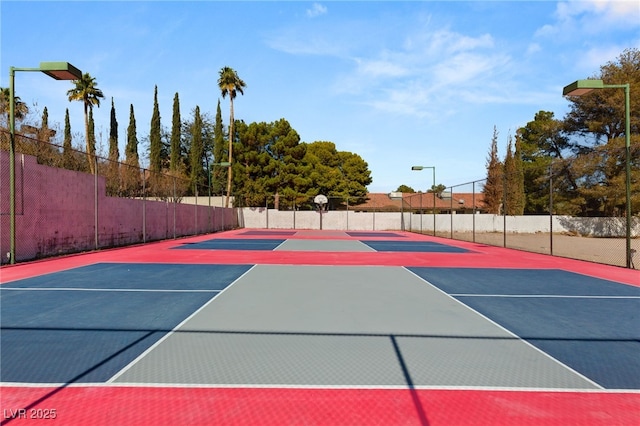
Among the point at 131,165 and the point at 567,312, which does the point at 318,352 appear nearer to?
the point at 567,312

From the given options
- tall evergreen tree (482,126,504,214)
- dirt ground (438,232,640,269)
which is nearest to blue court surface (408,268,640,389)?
dirt ground (438,232,640,269)

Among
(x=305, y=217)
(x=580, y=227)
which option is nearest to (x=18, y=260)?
(x=305, y=217)

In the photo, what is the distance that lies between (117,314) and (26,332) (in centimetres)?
115

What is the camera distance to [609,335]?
203 inches

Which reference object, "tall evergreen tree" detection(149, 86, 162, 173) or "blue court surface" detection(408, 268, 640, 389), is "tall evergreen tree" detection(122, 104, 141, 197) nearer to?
"tall evergreen tree" detection(149, 86, 162, 173)

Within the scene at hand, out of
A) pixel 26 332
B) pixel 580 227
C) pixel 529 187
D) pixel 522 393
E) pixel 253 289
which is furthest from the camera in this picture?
pixel 529 187

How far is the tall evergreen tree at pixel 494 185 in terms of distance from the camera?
4719 centimetres

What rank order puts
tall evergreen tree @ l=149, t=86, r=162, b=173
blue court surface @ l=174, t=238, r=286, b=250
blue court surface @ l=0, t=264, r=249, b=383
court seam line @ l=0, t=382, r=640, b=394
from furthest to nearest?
1. tall evergreen tree @ l=149, t=86, r=162, b=173
2. blue court surface @ l=174, t=238, r=286, b=250
3. blue court surface @ l=0, t=264, r=249, b=383
4. court seam line @ l=0, t=382, r=640, b=394

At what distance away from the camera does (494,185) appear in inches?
1881

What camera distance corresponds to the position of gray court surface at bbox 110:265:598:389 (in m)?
3.71

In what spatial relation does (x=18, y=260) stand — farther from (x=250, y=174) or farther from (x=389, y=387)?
(x=250, y=174)

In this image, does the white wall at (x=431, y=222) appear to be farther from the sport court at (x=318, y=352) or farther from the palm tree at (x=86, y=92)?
the sport court at (x=318, y=352)

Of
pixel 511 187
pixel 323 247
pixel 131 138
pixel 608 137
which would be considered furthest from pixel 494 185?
pixel 131 138

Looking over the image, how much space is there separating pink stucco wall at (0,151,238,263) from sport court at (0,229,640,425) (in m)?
4.70
